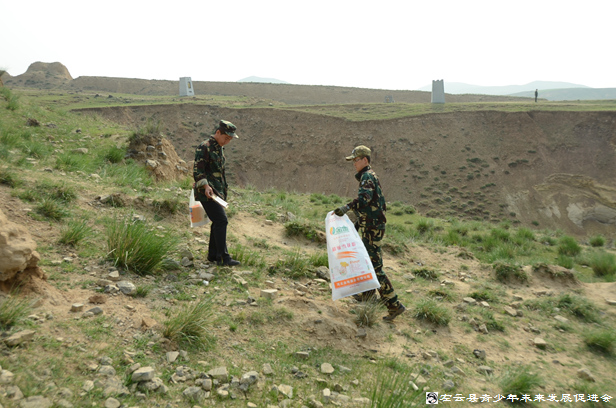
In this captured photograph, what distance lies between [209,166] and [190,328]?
7.92ft

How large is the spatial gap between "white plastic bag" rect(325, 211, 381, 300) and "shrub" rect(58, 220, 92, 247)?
→ 3.02m

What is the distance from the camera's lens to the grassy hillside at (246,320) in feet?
9.73

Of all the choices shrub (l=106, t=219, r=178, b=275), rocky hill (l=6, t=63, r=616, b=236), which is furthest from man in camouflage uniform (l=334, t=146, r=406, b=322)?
rocky hill (l=6, t=63, r=616, b=236)

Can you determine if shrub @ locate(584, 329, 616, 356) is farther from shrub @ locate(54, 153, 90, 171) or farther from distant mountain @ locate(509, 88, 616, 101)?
distant mountain @ locate(509, 88, 616, 101)

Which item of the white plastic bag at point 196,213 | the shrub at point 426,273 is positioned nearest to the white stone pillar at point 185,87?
the shrub at point 426,273

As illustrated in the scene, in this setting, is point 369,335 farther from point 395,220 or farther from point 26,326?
point 395,220

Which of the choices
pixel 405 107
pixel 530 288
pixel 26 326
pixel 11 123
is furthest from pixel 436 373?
pixel 405 107

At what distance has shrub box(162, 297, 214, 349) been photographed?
135 inches

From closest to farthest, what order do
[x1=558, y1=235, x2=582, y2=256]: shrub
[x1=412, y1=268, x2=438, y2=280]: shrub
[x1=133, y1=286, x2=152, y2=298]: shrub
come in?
[x1=133, y1=286, x2=152, y2=298]: shrub → [x1=412, y1=268, x2=438, y2=280]: shrub → [x1=558, y1=235, x2=582, y2=256]: shrub

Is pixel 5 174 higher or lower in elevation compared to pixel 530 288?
higher

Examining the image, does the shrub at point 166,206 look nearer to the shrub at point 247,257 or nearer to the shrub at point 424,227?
the shrub at point 247,257

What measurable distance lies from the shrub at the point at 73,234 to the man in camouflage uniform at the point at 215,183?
1.44m

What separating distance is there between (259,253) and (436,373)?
325 cm

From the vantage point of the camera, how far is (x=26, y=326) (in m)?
3.03
